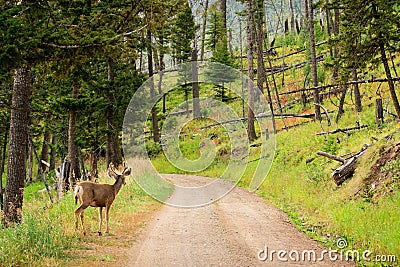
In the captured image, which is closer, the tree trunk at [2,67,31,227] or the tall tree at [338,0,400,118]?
the tree trunk at [2,67,31,227]

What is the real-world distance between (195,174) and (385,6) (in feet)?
51.7

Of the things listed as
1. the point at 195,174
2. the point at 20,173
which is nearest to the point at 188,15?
the point at 195,174

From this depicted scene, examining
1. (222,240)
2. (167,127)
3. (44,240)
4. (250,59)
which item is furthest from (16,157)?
(250,59)

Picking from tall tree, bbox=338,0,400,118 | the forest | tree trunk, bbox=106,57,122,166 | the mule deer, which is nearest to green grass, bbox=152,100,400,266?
the forest

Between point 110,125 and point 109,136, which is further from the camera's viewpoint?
point 109,136

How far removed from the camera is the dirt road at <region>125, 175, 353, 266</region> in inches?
306

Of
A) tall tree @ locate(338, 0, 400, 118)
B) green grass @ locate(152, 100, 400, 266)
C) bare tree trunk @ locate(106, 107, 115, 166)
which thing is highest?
tall tree @ locate(338, 0, 400, 118)

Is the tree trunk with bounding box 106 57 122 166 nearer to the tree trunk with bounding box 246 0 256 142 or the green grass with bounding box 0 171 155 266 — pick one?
the tree trunk with bounding box 246 0 256 142

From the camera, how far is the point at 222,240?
30.3ft

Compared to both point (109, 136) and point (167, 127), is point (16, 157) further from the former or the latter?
point (167, 127)

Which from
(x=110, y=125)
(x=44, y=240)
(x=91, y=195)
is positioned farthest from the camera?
(x=110, y=125)

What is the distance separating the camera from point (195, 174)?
26.0 meters

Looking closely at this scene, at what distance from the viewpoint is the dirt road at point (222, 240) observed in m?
7.78

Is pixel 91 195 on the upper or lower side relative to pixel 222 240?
upper
